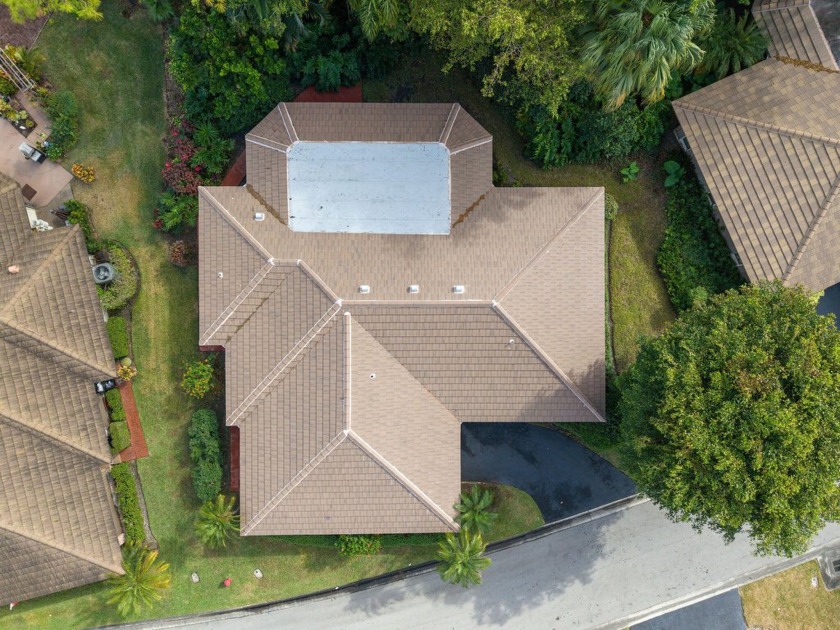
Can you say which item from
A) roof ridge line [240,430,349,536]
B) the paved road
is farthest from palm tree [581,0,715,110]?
the paved road

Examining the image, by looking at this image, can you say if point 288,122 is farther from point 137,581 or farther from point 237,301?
point 137,581

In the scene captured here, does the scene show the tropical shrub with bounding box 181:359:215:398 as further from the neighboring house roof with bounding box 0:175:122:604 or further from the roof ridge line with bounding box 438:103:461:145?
the roof ridge line with bounding box 438:103:461:145

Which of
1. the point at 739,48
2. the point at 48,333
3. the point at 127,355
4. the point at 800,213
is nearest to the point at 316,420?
the point at 127,355

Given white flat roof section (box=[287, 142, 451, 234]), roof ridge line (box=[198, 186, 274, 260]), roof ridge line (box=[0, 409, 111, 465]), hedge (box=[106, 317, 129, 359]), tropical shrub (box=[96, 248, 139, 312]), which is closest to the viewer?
roof ridge line (box=[198, 186, 274, 260])

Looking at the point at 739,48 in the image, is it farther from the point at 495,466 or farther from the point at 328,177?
the point at 495,466

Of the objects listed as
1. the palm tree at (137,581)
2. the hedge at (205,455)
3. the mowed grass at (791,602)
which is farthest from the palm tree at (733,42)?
the palm tree at (137,581)

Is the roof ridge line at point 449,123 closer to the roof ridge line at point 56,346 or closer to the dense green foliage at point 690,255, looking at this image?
the dense green foliage at point 690,255

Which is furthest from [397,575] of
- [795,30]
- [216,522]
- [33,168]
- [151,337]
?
[795,30]

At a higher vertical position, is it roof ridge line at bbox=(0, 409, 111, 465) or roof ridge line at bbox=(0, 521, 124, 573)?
roof ridge line at bbox=(0, 409, 111, 465)
